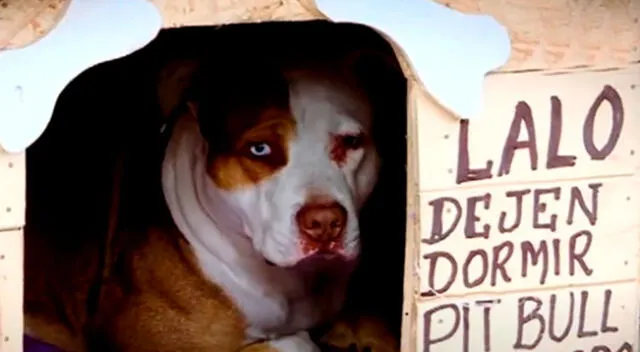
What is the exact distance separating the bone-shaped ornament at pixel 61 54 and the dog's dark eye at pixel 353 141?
41 cm

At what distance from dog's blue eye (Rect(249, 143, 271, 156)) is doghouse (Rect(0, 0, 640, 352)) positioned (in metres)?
0.22

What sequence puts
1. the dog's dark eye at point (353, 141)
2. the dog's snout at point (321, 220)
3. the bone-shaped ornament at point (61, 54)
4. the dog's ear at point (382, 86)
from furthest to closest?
the dog's ear at point (382, 86) < the dog's dark eye at point (353, 141) < the dog's snout at point (321, 220) < the bone-shaped ornament at point (61, 54)

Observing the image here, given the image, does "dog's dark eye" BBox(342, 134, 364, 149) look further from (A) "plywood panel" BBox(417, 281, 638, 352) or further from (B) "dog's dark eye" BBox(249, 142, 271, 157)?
(A) "plywood panel" BBox(417, 281, 638, 352)

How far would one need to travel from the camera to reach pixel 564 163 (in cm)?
188

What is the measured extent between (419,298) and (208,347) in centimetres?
34

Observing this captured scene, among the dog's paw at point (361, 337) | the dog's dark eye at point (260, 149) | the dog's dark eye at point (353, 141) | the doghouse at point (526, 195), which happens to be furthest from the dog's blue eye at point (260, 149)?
the dog's paw at point (361, 337)

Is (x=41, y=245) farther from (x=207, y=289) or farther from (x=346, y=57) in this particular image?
(x=346, y=57)

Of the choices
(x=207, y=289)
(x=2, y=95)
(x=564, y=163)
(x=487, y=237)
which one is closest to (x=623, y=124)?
(x=564, y=163)

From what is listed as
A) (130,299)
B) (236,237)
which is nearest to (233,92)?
(236,237)

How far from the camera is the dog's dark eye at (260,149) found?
199 cm

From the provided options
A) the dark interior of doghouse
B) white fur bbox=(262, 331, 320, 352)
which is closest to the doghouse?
white fur bbox=(262, 331, 320, 352)

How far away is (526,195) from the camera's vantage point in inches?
73.9

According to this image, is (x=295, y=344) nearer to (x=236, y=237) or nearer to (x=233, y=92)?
(x=236, y=237)

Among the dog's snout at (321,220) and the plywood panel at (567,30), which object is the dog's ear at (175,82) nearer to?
the dog's snout at (321,220)
